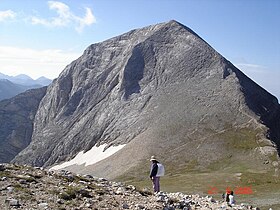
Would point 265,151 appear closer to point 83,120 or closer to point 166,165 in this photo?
point 166,165

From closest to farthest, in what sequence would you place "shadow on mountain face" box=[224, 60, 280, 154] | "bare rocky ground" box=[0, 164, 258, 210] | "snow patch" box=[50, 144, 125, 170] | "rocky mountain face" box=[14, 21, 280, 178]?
1. "bare rocky ground" box=[0, 164, 258, 210]
2. "rocky mountain face" box=[14, 21, 280, 178]
3. "shadow on mountain face" box=[224, 60, 280, 154]
4. "snow patch" box=[50, 144, 125, 170]

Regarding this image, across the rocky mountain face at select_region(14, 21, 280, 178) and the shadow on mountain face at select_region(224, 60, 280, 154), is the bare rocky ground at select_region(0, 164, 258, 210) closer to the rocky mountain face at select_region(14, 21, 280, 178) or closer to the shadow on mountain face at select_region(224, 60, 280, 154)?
the rocky mountain face at select_region(14, 21, 280, 178)

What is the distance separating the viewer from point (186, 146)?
103375mm

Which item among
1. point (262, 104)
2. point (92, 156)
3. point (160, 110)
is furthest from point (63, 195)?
point (262, 104)

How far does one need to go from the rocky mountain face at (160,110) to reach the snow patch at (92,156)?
300 centimetres

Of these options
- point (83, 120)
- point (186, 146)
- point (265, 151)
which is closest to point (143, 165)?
point (186, 146)

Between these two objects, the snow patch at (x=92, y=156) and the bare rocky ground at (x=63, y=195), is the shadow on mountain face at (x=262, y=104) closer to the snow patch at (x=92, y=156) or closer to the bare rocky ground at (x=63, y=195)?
the snow patch at (x=92, y=156)

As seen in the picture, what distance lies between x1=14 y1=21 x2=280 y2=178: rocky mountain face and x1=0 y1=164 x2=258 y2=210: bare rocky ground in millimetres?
59032

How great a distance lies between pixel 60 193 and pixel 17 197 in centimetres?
222

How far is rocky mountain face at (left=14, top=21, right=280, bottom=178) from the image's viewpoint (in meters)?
98.8

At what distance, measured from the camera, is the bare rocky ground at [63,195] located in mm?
18375

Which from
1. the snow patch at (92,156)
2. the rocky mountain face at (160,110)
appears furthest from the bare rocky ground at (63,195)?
the snow patch at (92,156)

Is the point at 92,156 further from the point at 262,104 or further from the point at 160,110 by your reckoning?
the point at 262,104

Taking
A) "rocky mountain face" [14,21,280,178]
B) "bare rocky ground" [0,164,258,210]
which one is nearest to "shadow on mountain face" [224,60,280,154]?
"rocky mountain face" [14,21,280,178]
